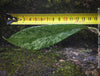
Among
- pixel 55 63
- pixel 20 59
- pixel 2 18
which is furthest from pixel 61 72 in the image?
pixel 2 18

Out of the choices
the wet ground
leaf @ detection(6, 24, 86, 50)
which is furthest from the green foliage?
leaf @ detection(6, 24, 86, 50)

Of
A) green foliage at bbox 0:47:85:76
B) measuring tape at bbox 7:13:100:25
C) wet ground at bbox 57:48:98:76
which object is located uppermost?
measuring tape at bbox 7:13:100:25

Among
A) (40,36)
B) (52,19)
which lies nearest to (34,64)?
(40,36)

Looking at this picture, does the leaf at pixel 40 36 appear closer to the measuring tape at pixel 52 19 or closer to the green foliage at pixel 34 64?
the green foliage at pixel 34 64

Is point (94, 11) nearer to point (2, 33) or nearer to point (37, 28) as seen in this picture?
point (37, 28)

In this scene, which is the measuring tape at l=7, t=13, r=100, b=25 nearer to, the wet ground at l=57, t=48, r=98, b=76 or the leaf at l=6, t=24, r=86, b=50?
the wet ground at l=57, t=48, r=98, b=76
